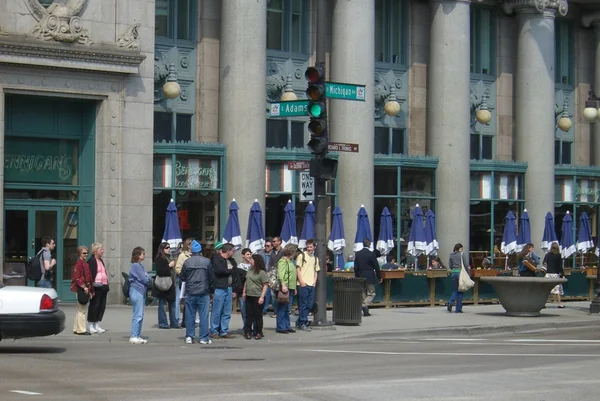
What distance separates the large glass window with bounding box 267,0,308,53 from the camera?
131 feet

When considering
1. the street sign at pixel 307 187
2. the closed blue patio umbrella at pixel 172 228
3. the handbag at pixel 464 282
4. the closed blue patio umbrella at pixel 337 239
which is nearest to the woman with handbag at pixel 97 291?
the street sign at pixel 307 187

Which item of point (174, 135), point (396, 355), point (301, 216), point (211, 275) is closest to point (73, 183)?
point (174, 135)

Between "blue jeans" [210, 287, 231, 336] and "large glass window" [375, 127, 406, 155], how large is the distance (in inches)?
777

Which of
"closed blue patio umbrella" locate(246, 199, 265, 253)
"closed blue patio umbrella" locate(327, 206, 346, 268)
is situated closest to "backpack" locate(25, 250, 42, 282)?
"closed blue patio umbrella" locate(246, 199, 265, 253)

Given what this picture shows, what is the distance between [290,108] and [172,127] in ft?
43.0

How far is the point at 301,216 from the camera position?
129ft

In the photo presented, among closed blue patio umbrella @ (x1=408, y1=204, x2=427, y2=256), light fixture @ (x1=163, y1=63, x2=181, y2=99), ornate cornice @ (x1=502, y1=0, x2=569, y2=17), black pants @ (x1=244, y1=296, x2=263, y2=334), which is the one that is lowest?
black pants @ (x1=244, y1=296, x2=263, y2=334)

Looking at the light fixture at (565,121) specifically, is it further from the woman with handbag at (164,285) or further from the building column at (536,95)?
the woman with handbag at (164,285)

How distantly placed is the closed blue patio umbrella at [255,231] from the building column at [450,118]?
1077 centimetres

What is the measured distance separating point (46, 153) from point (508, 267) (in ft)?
55.0

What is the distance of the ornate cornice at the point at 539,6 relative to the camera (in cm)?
4494

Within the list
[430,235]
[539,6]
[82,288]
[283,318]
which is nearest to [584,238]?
[430,235]

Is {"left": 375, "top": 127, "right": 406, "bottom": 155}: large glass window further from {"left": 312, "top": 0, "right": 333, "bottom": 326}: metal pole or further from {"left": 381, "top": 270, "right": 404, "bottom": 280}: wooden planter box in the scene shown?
{"left": 312, "top": 0, "right": 333, "bottom": 326}: metal pole

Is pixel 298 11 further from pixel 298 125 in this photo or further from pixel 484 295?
pixel 484 295
